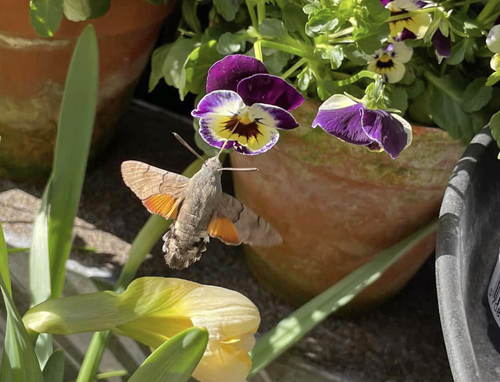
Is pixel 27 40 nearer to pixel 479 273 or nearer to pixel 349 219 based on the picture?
pixel 349 219

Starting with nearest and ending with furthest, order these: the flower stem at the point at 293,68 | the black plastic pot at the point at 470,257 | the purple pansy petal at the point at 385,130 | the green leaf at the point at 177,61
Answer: the black plastic pot at the point at 470,257, the purple pansy petal at the point at 385,130, the flower stem at the point at 293,68, the green leaf at the point at 177,61

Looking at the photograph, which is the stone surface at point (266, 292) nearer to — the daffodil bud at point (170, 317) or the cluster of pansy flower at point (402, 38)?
the daffodil bud at point (170, 317)

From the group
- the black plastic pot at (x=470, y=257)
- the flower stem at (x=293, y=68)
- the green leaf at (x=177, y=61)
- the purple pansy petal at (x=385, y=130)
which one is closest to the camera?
the black plastic pot at (x=470, y=257)

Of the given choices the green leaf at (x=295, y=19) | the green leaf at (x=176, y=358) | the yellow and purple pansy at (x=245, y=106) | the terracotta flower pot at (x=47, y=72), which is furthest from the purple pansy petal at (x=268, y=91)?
the terracotta flower pot at (x=47, y=72)

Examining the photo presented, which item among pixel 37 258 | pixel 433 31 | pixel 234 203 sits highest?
pixel 433 31

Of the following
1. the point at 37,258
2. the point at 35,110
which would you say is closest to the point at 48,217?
the point at 37,258

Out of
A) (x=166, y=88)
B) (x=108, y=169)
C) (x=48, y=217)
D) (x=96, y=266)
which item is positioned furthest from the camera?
(x=166, y=88)
